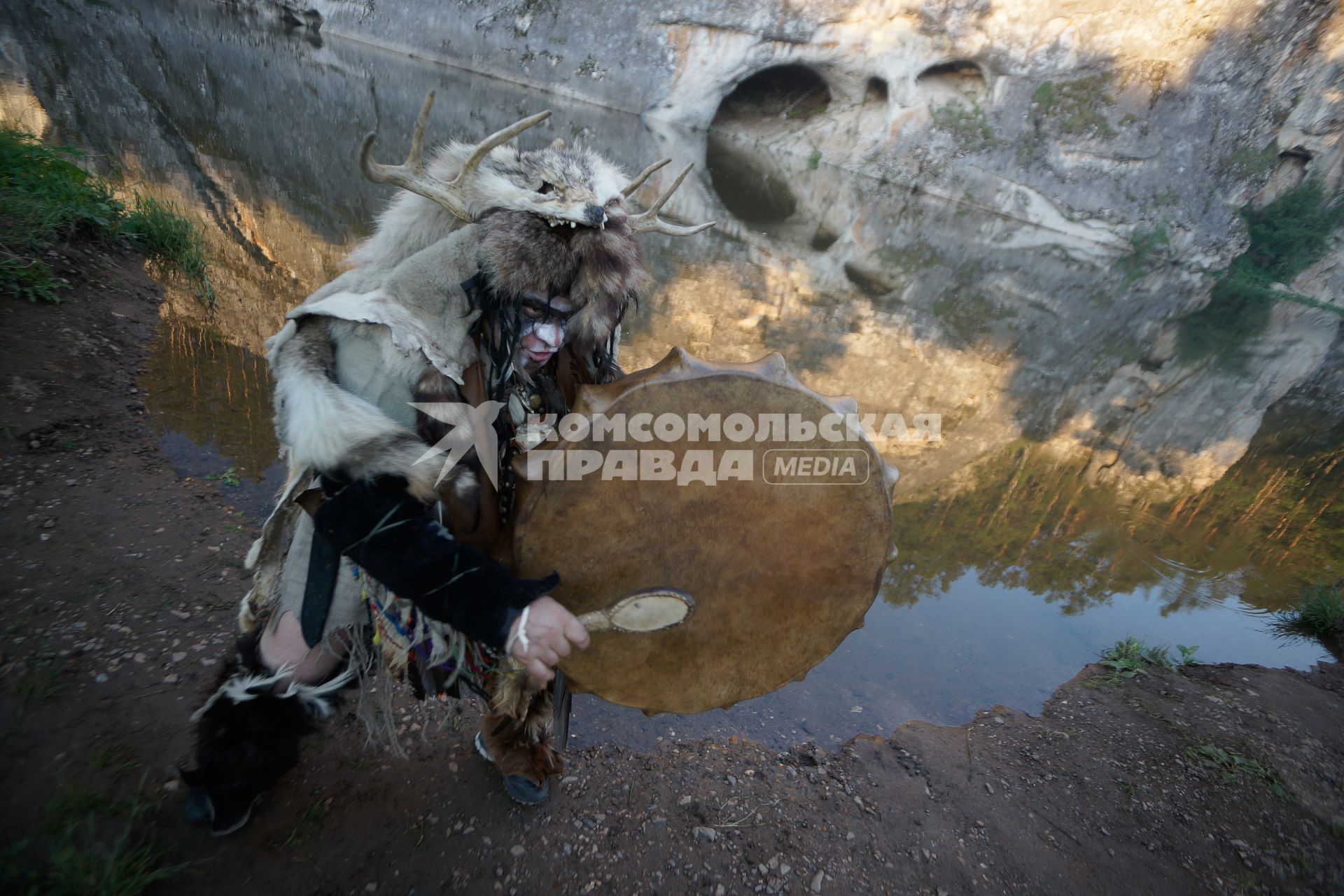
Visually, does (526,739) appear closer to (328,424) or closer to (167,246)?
(328,424)

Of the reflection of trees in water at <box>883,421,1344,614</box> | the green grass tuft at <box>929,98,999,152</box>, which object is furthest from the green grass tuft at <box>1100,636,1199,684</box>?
the green grass tuft at <box>929,98,999,152</box>

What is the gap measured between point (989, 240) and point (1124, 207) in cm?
634

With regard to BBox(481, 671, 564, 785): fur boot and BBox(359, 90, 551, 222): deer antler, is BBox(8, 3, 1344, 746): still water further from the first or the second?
BBox(359, 90, 551, 222): deer antler

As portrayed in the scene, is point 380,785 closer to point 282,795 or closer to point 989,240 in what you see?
point 282,795

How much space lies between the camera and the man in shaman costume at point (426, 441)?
1.32m

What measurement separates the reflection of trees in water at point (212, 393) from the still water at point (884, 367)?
0.02 m

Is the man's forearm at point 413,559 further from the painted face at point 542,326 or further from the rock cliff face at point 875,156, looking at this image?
the rock cliff face at point 875,156

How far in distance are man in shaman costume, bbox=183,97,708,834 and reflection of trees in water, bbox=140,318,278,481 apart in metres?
2.23

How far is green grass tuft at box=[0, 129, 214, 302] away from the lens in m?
3.84

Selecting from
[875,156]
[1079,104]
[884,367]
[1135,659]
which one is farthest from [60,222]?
[1079,104]

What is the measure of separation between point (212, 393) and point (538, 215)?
144 inches

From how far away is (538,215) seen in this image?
154 cm

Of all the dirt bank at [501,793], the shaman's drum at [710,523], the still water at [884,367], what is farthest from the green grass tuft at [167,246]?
the shaman's drum at [710,523]

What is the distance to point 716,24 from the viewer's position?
61.4 feet
